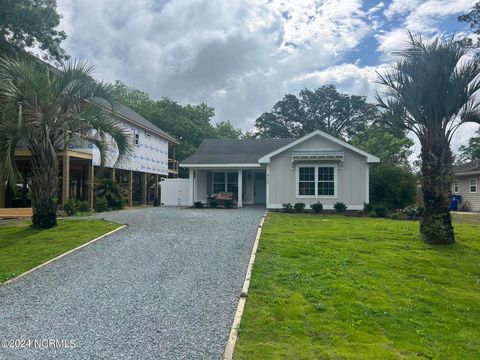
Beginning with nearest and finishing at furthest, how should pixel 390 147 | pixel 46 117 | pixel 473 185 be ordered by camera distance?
pixel 46 117
pixel 473 185
pixel 390 147

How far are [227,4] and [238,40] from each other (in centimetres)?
463

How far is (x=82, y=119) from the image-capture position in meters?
12.6

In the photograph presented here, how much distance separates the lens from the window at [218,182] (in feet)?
77.7

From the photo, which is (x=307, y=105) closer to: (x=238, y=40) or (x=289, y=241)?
(x=238, y=40)

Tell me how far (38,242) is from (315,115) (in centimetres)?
4555

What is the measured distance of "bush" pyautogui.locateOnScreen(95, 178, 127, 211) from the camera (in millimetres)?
20906

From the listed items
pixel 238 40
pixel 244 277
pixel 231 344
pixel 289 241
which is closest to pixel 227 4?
pixel 238 40

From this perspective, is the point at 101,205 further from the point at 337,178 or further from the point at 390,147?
the point at 390,147

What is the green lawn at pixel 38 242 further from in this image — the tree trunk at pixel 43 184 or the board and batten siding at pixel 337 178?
the board and batten siding at pixel 337 178

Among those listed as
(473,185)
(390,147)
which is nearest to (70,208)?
(473,185)

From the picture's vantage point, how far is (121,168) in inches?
994

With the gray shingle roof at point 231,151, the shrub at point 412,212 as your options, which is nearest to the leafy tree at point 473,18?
the shrub at point 412,212

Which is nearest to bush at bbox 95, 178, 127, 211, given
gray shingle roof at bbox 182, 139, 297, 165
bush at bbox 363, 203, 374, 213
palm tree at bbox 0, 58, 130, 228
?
gray shingle roof at bbox 182, 139, 297, 165

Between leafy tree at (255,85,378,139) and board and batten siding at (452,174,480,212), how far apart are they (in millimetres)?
22951
